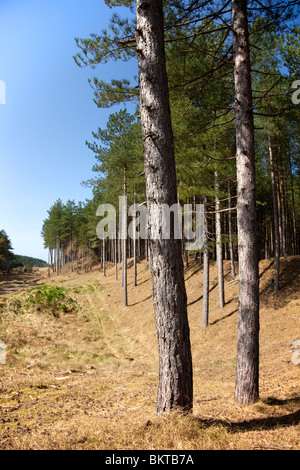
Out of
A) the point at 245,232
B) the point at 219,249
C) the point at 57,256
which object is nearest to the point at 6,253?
the point at 57,256

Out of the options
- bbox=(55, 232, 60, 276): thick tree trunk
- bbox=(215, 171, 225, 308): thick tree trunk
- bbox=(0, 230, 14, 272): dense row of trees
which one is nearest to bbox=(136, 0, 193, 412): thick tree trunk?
bbox=(215, 171, 225, 308): thick tree trunk

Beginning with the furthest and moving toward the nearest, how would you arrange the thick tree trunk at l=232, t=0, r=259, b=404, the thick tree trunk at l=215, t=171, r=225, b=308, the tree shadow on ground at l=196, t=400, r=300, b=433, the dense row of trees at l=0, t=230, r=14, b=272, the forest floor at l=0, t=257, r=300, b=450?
1. the dense row of trees at l=0, t=230, r=14, b=272
2. the thick tree trunk at l=215, t=171, r=225, b=308
3. the thick tree trunk at l=232, t=0, r=259, b=404
4. the tree shadow on ground at l=196, t=400, r=300, b=433
5. the forest floor at l=0, t=257, r=300, b=450

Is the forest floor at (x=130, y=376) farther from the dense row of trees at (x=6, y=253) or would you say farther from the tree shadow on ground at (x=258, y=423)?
the dense row of trees at (x=6, y=253)

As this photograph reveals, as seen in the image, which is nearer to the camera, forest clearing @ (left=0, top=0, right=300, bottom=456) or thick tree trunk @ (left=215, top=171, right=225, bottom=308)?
forest clearing @ (left=0, top=0, right=300, bottom=456)

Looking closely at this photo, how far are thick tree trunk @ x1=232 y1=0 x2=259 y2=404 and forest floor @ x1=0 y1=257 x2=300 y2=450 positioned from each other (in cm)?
54

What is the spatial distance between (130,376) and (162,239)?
21.2 ft

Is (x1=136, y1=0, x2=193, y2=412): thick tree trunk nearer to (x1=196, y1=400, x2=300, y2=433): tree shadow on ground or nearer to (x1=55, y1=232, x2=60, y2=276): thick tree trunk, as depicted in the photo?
(x1=196, y1=400, x2=300, y2=433): tree shadow on ground

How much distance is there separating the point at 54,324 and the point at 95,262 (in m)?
40.4

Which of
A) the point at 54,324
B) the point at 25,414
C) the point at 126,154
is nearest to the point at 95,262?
the point at 126,154

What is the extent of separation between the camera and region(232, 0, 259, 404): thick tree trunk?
533 cm

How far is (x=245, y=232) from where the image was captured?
5.62m
